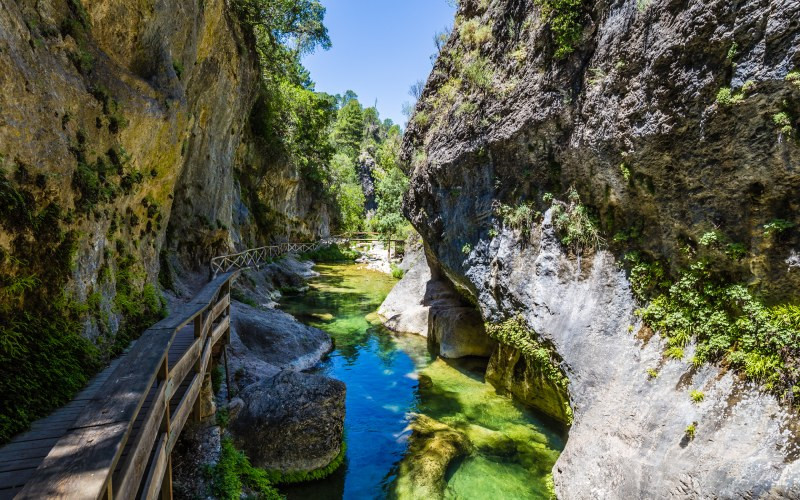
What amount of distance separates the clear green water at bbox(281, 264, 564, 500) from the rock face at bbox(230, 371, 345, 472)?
0.55 m

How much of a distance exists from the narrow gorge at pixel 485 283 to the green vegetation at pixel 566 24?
0.18 feet

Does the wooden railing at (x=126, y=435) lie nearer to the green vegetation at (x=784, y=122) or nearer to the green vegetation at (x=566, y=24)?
the green vegetation at (x=784, y=122)

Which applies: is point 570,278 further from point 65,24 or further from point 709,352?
point 65,24

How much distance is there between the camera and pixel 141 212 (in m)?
9.35

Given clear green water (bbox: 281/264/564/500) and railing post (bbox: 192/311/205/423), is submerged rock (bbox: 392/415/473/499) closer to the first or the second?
clear green water (bbox: 281/264/564/500)

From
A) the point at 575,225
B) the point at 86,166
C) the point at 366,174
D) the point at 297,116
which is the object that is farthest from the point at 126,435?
the point at 366,174

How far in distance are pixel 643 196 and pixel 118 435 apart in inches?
328

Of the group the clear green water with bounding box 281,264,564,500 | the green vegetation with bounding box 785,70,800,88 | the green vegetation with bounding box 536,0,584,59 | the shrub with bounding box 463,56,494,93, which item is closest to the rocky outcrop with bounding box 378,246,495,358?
the clear green water with bounding box 281,264,564,500

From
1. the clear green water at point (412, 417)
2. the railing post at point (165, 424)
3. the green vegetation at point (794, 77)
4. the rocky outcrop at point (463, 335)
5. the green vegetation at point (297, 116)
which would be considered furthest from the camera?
the green vegetation at point (297, 116)

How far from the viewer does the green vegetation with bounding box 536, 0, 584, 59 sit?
8.87 meters

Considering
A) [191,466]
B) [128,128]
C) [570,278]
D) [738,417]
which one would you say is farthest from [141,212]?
[738,417]

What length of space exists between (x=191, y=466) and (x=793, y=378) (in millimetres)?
8112

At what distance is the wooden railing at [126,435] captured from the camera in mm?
2283

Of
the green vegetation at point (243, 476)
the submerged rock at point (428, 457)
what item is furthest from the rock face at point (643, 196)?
the green vegetation at point (243, 476)
